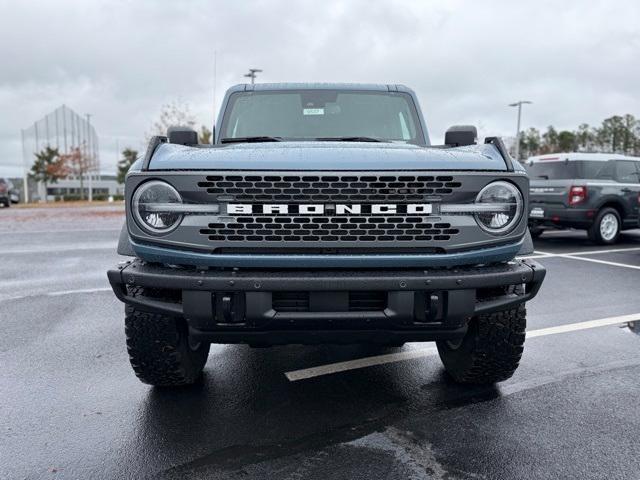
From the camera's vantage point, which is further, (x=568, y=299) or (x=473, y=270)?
(x=568, y=299)

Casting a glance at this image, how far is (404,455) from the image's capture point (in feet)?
8.86

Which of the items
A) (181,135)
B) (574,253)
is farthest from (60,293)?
(574,253)

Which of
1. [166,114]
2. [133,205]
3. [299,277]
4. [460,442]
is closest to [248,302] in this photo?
[299,277]

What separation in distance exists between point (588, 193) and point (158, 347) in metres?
9.88

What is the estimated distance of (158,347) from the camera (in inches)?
125

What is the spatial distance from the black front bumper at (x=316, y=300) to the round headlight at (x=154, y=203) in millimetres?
213

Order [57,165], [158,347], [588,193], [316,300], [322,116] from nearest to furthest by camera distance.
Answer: [316,300]
[158,347]
[322,116]
[588,193]
[57,165]

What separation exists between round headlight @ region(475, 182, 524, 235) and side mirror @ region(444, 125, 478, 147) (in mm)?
943

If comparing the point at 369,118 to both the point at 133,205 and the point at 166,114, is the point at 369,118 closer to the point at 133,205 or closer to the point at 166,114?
the point at 133,205

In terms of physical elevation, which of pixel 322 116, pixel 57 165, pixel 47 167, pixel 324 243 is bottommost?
pixel 324 243

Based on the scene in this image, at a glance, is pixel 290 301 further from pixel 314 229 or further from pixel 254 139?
pixel 254 139

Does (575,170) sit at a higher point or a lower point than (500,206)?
higher

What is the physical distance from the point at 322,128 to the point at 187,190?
1.84 m

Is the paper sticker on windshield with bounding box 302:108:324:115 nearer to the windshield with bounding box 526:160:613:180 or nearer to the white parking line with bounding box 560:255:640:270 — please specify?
the white parking line with bounding box 560:255:640:270
